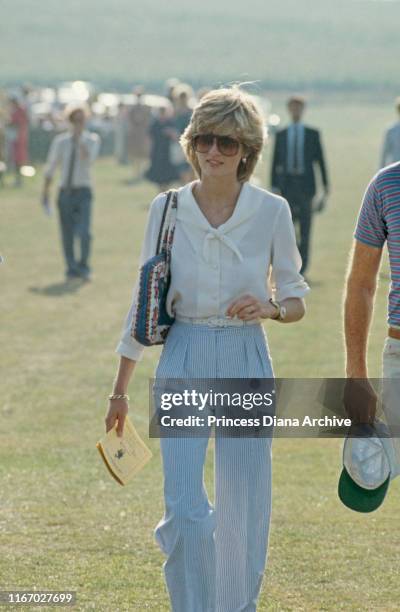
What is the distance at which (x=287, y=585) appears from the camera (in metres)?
6.34

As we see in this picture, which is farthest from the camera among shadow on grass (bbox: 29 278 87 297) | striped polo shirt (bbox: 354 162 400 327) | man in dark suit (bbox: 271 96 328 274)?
man in dark suit (bbox: 271 96 328 274)

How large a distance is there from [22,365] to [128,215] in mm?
15834

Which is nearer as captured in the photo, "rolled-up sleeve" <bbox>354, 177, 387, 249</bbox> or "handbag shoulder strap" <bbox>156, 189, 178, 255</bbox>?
"rolled-up sleeve" <bbox>354, 177, 387, 249</bbox>

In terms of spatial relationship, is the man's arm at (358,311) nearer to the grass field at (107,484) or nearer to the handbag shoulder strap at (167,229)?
the handbag shoulder strap at (167,229)

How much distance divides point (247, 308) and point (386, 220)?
1.78 ft

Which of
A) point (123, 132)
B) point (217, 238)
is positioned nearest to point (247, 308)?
point (217, 238)

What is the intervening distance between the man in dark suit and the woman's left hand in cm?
1211

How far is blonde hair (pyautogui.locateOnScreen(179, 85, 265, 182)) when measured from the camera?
17.0ft

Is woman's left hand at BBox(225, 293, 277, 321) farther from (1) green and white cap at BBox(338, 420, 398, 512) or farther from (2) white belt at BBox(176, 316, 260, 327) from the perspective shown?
(1) green and white cap at BBox(338, 420, 398, 512)

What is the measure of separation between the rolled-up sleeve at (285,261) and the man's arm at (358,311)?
10.8 inches

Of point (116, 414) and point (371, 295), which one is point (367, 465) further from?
point (116, 414)

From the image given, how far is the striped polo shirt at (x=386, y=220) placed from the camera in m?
4.91

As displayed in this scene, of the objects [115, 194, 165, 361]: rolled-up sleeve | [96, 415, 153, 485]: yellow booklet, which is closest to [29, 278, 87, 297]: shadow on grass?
[96, 415, 153, 485]: yellow booklet

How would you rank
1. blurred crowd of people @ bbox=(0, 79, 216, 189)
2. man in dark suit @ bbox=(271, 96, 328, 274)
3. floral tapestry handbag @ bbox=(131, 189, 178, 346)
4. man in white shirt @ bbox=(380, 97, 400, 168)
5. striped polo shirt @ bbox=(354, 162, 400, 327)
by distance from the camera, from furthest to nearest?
blurred crowd of people @ bbox=(0, 79, 216, 189), man in white shirt @ bbox=(380, 97, 400, 168), man in dark suit @ bbox=(271, 96, 328, 274), floral tapestry handbag @ bbox=(131, 189, 178, 346), striped polo shirt @ bbox=(354, 162, 400, 327)
